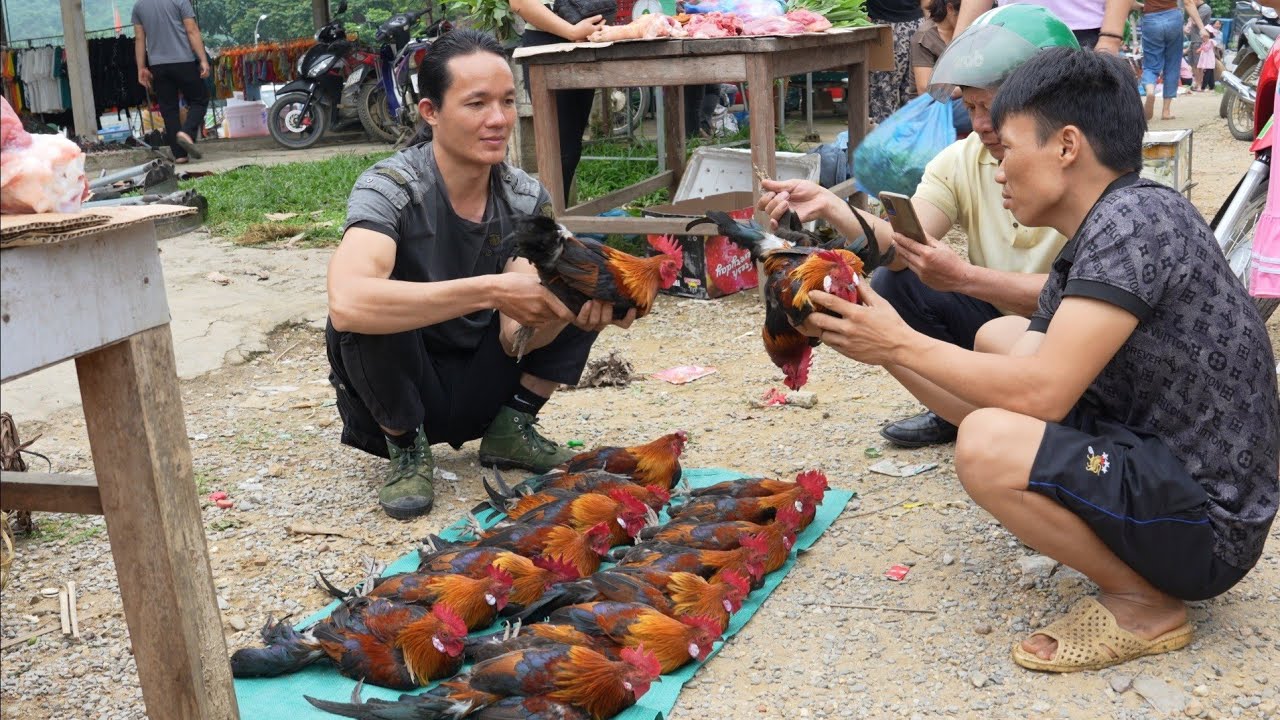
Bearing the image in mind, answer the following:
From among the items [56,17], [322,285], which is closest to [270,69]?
[56,17]

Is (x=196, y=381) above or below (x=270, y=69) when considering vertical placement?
below

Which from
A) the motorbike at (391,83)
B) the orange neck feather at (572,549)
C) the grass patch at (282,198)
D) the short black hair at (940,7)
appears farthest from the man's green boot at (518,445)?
the motorbike at (391,83)

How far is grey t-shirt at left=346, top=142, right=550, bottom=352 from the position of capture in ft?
12.7

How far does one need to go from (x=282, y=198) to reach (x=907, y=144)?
6064mm

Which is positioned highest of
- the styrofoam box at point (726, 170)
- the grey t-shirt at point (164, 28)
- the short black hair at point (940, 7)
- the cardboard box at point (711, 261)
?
the grey t-shirt at point (164, 28)

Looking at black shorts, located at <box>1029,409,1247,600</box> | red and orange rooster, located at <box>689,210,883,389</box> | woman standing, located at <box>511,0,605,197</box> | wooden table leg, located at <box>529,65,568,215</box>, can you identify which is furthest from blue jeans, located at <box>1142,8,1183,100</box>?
black shorts, located at <box>1029,409,1247,600</box>

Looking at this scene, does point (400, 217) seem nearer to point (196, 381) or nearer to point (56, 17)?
point (196, 381)

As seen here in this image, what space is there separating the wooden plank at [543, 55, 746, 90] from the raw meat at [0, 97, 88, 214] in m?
4.38

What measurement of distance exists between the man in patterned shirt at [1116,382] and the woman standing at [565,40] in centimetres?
A: 404

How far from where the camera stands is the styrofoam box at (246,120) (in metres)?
16.7

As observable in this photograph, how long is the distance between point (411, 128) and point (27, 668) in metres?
11.9

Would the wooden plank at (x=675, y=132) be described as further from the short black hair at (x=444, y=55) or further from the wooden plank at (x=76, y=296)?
the wooden plank at (x=76, y=296)

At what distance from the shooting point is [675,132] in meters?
8.75

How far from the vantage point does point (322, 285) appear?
23.9ft
